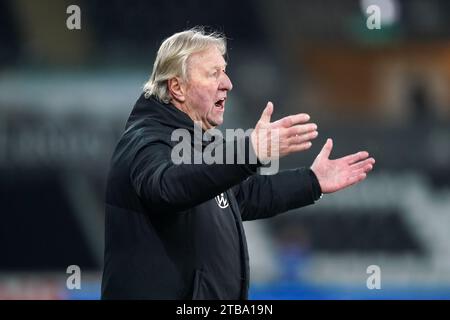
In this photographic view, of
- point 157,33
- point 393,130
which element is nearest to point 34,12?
point 157,33

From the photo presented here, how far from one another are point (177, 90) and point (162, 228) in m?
0.47

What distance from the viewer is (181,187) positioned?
254 cm

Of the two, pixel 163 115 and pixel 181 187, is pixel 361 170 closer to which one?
pixel 163 115

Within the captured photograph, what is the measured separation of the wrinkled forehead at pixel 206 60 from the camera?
297 cm

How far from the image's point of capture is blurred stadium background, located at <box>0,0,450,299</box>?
1021 centimetres

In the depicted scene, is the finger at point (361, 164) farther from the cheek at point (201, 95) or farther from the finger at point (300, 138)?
the finger at point (300, 138)

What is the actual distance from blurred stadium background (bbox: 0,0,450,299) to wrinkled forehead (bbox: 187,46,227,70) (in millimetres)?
6282

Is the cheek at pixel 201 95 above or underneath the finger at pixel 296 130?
above

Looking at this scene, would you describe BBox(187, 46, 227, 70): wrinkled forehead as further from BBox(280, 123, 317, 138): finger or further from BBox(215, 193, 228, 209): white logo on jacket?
BBox(280, 123, 317, 138): finger

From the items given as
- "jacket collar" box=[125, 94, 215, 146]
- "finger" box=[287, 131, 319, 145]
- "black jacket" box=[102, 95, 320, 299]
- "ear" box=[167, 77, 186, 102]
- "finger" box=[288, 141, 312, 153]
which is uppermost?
"ear" box=[167, 77, 186, 102]

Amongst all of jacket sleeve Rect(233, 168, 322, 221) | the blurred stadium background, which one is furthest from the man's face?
the blurred stadium background

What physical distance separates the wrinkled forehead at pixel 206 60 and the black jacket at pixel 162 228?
0.16 meters

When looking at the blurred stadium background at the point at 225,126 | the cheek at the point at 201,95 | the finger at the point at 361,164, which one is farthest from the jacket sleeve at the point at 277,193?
the blurred stadium background at the point at 225,126
